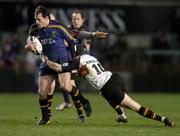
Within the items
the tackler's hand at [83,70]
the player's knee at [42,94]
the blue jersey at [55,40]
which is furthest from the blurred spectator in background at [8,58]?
the tackler's hand at [83,70]

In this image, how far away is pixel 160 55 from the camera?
28.3m

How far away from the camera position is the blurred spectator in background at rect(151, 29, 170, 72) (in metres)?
28.1

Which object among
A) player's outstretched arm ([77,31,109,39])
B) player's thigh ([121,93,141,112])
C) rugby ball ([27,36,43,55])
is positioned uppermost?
player's outstretched arm ([77,31,109,39])

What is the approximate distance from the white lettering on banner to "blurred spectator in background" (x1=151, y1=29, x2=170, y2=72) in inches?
62.7

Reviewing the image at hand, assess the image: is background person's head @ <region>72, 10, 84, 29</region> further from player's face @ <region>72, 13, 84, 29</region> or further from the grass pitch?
the grass pitch

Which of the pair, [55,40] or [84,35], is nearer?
[55,40]

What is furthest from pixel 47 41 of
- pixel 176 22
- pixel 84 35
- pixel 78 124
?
pixel 176 22

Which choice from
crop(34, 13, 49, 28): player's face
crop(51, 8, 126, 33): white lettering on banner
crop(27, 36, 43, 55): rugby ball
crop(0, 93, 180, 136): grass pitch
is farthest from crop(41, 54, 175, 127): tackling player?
crop(51, 8, 126, 33): white lettering on banner

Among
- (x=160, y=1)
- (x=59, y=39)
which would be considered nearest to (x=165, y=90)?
(x=160, y=1)

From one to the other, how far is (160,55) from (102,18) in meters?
2.80

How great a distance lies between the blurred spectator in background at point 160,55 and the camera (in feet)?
92.1

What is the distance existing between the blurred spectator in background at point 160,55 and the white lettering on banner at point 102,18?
1594 mm

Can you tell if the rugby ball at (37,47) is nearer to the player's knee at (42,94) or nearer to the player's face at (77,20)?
the player's knee at (42,94)

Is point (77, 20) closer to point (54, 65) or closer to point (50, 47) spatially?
point (50, 47)
